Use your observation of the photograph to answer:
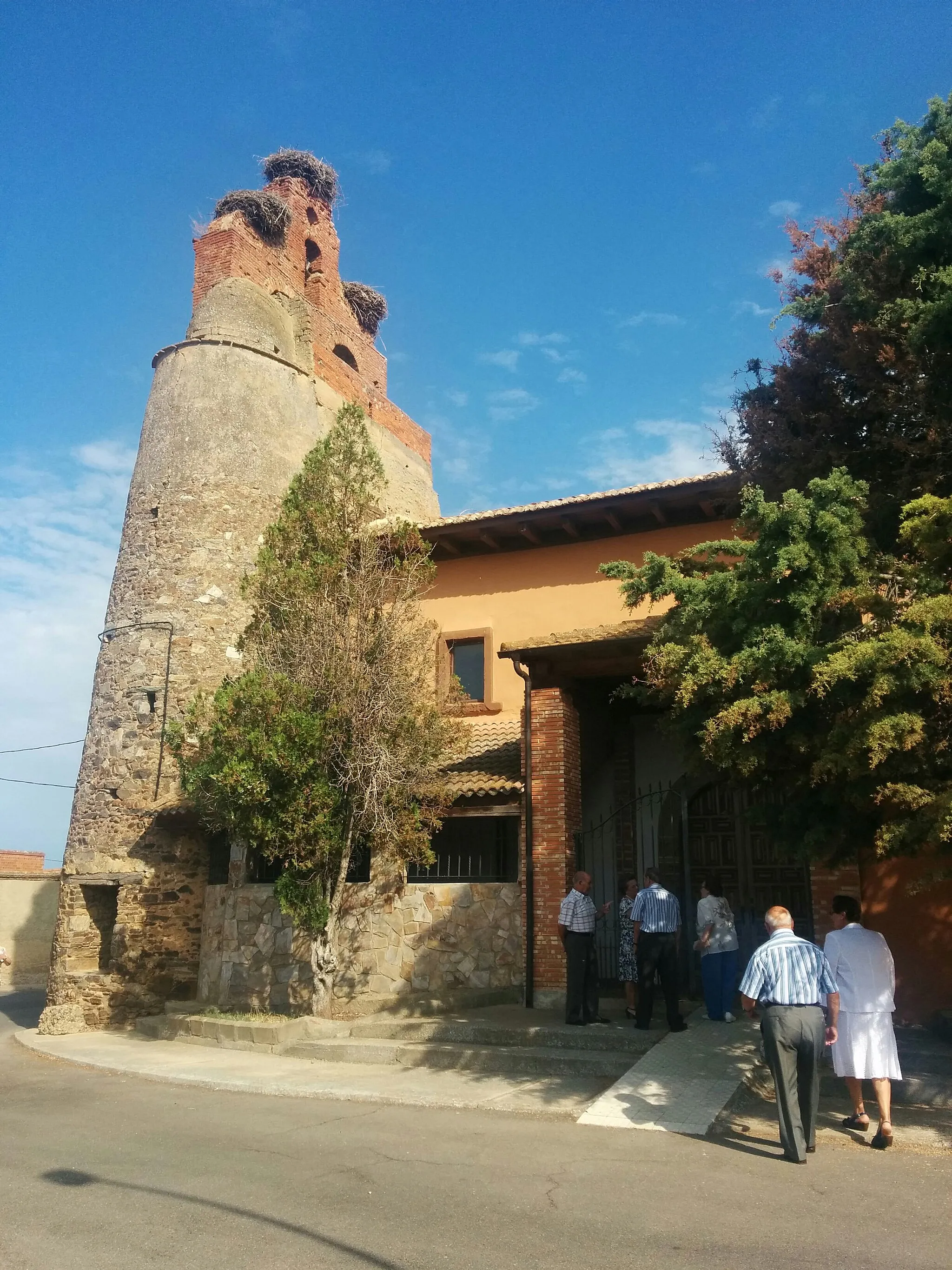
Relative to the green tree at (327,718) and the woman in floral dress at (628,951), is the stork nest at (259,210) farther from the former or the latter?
the woman in floral dress at (628,951)

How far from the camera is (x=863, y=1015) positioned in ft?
21.8

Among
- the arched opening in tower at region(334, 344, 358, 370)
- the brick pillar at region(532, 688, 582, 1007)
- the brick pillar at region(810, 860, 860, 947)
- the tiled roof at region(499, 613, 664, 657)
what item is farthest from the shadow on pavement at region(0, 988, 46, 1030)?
the arched opening in tower at region(334, 344, 358, 370)

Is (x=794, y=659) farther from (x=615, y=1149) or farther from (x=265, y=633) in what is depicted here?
(x=265, y=633)

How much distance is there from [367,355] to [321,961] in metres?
18.1

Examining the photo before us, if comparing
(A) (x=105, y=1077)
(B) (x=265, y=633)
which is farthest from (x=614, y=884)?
(A) (x=105, y=1077)

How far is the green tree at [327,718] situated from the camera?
38.3ft

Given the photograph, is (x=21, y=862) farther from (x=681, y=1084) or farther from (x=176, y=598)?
(x=681, y=1084)

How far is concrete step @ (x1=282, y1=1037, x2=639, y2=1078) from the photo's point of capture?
9016 millimetres

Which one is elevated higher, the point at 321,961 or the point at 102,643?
the point at 102,643

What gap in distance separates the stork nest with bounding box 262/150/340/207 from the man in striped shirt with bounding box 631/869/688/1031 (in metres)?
22.5

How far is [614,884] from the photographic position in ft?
45.9

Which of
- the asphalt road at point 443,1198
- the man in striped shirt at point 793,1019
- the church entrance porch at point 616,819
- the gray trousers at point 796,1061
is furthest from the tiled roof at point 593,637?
the asphalt road at point 443,1198

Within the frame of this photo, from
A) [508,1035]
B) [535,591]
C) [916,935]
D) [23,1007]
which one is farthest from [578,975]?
[23,1007]

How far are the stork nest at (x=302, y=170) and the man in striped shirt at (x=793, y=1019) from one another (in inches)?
976
